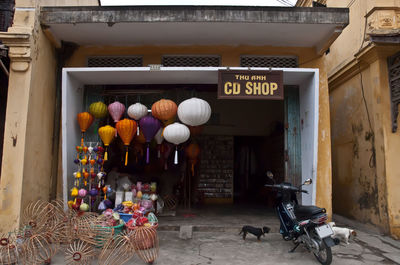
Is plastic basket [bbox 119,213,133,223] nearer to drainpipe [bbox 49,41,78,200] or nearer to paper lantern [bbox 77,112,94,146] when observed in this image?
drainpipe [bbox 49,41,78,200]

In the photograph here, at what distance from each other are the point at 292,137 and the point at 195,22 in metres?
3.12

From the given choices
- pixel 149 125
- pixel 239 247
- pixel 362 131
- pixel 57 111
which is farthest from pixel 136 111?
pixel 362 131

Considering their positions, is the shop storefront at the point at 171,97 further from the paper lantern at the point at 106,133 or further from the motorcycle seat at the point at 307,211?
the motorcycle seat at the point at 307,211

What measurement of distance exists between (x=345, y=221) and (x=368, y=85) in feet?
10.9

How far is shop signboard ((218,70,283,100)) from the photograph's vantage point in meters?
5.62

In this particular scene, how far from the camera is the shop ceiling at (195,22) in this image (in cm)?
561

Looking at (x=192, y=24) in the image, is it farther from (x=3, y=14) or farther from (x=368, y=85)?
(x=368, y=85)

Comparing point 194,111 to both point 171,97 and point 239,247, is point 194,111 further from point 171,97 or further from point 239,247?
point 239,247

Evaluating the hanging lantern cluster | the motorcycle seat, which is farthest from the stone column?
the motorcycle seat

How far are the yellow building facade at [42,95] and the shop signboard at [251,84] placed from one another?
3.14ft

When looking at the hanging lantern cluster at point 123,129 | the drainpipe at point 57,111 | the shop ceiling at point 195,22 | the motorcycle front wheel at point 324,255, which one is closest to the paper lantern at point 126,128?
the hanging lantern cluster at point 123,129

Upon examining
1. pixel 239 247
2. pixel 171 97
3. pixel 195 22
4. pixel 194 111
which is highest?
pixel 195 22

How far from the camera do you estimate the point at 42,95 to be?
5730mm

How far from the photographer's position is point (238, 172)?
11312 millimetres
